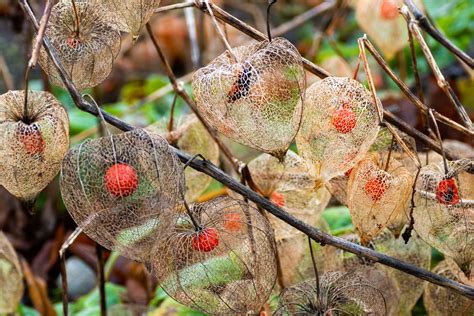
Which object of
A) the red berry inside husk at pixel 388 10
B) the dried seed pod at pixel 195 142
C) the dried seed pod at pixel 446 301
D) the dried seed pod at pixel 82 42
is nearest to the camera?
the dried seed pod at pixel 82 42

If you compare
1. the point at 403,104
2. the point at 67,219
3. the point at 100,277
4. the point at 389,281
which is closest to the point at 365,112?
the point at 389,281

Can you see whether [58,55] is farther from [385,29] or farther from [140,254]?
[385,29]

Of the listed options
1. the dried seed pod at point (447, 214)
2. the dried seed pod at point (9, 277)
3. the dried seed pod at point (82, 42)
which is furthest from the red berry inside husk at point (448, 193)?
the dried seed pod at point (9, 277)

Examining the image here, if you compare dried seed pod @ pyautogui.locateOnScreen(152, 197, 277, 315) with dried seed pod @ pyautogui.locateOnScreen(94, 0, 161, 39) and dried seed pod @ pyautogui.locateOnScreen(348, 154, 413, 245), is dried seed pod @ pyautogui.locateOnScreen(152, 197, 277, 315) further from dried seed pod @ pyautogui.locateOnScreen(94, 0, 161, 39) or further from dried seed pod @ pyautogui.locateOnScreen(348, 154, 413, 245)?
dried seed pod @ pyautogui.locateOnScreen(94, 0, 161, 39)

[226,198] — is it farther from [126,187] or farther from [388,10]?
[388,10]

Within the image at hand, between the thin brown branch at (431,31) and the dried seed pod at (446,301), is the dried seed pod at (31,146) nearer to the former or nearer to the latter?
the thin brown branch at (431,31)

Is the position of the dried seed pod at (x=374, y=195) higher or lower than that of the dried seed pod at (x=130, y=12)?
lower
